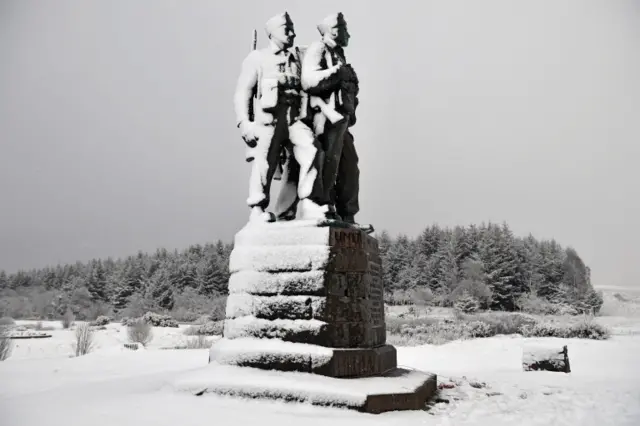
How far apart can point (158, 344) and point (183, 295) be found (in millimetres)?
19090

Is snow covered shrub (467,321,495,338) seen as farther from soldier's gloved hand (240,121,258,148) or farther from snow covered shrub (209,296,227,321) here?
soldier's gloved hand (240,121,258,148)

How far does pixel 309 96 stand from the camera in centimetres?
519

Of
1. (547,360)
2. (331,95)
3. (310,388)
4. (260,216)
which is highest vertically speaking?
(331,95)

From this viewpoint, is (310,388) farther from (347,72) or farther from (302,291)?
(347,72)

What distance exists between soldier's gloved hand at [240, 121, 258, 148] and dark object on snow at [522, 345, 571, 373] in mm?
5237

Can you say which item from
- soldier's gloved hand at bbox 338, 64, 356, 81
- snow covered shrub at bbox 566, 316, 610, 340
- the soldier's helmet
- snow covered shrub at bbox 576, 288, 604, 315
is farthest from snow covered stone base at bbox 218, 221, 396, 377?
snow covered shrub at bbox 576, 288, 604, 315

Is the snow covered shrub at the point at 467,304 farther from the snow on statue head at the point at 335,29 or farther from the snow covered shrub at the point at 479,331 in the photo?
the snow on statue head at the point at 335,29

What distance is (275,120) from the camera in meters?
5.15

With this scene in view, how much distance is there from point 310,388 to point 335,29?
3.78 metres

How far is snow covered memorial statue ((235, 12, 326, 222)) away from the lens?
16.7 feet

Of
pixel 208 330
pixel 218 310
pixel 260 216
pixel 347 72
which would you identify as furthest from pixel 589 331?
pixel 218 310

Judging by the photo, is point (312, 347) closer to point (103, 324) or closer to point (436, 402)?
point (436, 402)

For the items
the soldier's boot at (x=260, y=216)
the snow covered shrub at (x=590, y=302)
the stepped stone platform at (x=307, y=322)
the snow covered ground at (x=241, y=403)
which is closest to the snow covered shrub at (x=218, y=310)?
the snow covered shrub at (x=590, y=302)

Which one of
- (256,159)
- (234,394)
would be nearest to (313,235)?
(256,159)
